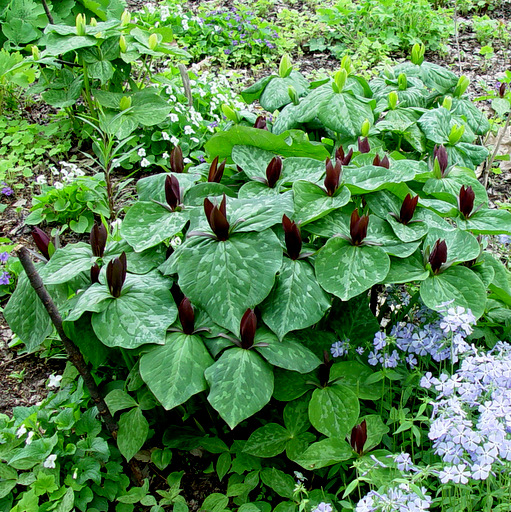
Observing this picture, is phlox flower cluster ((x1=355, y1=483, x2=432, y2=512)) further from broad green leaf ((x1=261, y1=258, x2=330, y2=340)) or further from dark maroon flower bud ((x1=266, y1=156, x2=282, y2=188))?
dark maroon flower bud ((x1=266, y1=156, x2=282, y2=188))

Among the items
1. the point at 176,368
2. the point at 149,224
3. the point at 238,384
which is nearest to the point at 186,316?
the point at 176,368

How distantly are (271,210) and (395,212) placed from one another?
1.49 ft

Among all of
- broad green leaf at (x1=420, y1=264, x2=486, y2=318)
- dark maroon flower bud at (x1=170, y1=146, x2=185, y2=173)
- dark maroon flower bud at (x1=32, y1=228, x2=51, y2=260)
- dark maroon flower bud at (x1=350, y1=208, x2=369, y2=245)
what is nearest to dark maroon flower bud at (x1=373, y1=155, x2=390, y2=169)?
dark maroon flower bud at (x1=350, y1=208, x2=369, y2=245)

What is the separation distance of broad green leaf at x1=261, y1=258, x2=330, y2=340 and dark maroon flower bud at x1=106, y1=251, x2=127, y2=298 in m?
0.46

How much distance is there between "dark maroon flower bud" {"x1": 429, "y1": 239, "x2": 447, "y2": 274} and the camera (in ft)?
5.90

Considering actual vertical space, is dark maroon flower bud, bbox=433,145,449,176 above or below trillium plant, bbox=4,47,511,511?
above

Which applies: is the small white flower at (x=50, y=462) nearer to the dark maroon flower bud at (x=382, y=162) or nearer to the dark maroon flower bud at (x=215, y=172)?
the dark maroon flower bud at (x=215, y=172)

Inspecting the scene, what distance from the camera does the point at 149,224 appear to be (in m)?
1.97

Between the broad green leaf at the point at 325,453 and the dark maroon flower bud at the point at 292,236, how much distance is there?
61 centimetres

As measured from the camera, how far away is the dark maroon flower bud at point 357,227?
5.91ft

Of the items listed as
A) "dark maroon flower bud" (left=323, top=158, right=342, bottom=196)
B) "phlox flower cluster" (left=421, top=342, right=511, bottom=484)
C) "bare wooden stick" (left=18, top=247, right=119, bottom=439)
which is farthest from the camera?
"dark maroon flower bud" (left=323, top=158, right=342, bottom=196)

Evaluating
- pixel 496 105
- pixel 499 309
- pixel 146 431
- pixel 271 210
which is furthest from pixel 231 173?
pixel 496 105

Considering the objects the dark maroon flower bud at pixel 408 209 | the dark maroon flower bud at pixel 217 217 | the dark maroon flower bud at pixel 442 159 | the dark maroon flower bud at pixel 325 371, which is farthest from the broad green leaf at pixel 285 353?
the dark maroon flower bud at pixel 442 159

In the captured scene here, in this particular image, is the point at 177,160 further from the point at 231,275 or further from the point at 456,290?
the point at 456,290
